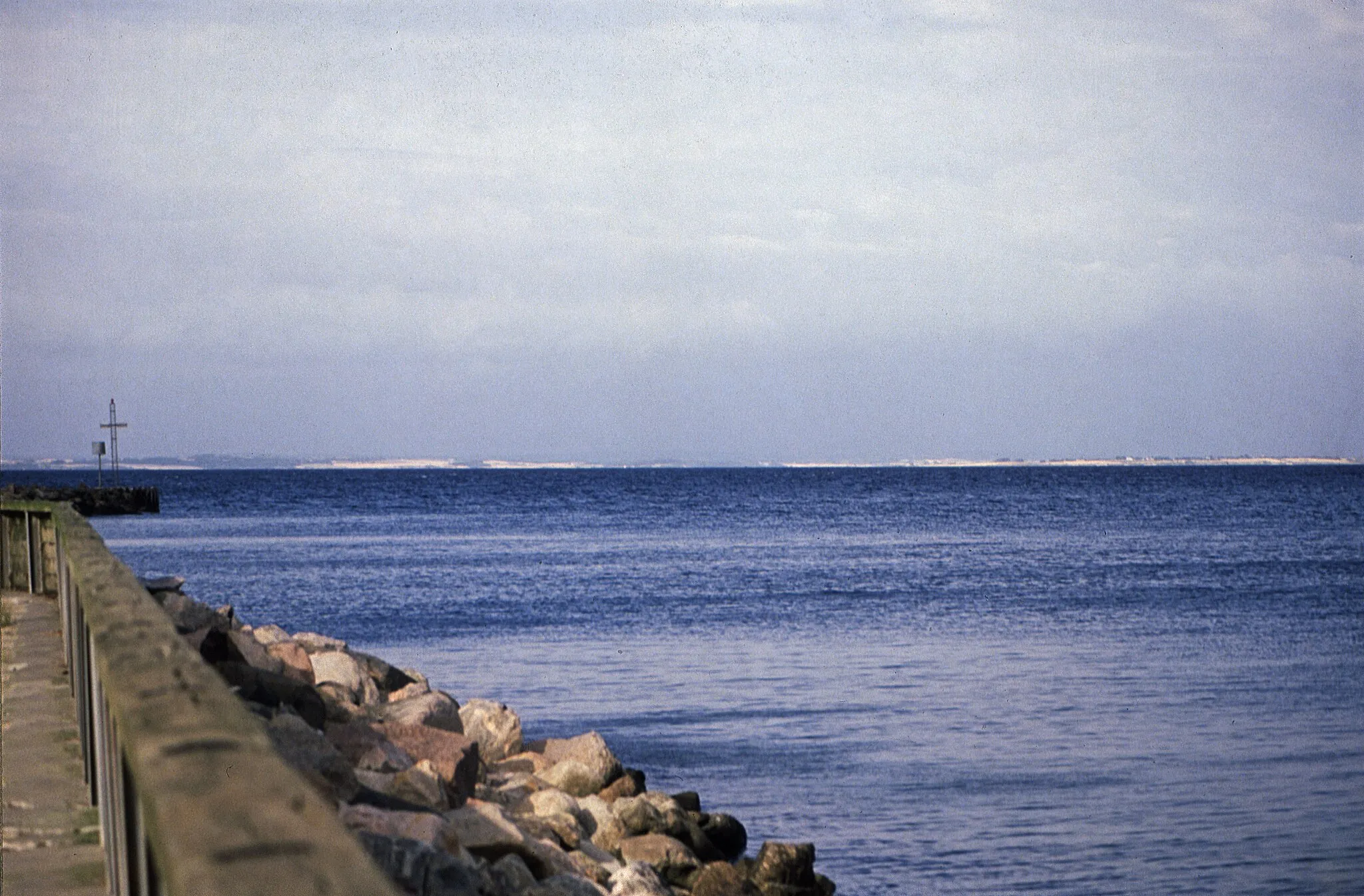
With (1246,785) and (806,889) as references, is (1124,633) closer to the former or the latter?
(1246,785)

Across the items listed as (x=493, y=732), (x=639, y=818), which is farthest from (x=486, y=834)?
(x=493, y=732)

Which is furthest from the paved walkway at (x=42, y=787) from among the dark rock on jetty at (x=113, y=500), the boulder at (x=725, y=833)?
the dark rock on jetty at (x=113, y=500)

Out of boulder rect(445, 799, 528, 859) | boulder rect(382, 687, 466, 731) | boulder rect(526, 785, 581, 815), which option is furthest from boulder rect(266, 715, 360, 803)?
boulder rect(382, 687, 466, 731)

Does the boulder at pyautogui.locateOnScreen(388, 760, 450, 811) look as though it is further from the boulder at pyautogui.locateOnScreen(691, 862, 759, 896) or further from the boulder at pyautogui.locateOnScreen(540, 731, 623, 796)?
the boulder at pyautogui.locateOnScreen(540, 731, 623, 796)

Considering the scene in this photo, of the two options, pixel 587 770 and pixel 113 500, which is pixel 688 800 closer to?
pixel 587 770

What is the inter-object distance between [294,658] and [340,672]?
0.54 metres

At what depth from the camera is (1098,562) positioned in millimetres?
44375

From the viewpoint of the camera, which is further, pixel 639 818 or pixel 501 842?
pixel 639 818

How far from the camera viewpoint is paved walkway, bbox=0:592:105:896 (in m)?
5.05

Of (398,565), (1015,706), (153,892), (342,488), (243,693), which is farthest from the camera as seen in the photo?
(342,488)

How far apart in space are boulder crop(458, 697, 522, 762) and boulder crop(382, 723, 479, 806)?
1.63 m

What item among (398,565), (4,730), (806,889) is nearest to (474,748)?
(806,889)

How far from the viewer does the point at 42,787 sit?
20.6 feet

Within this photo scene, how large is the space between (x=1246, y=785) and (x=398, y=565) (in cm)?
3143
